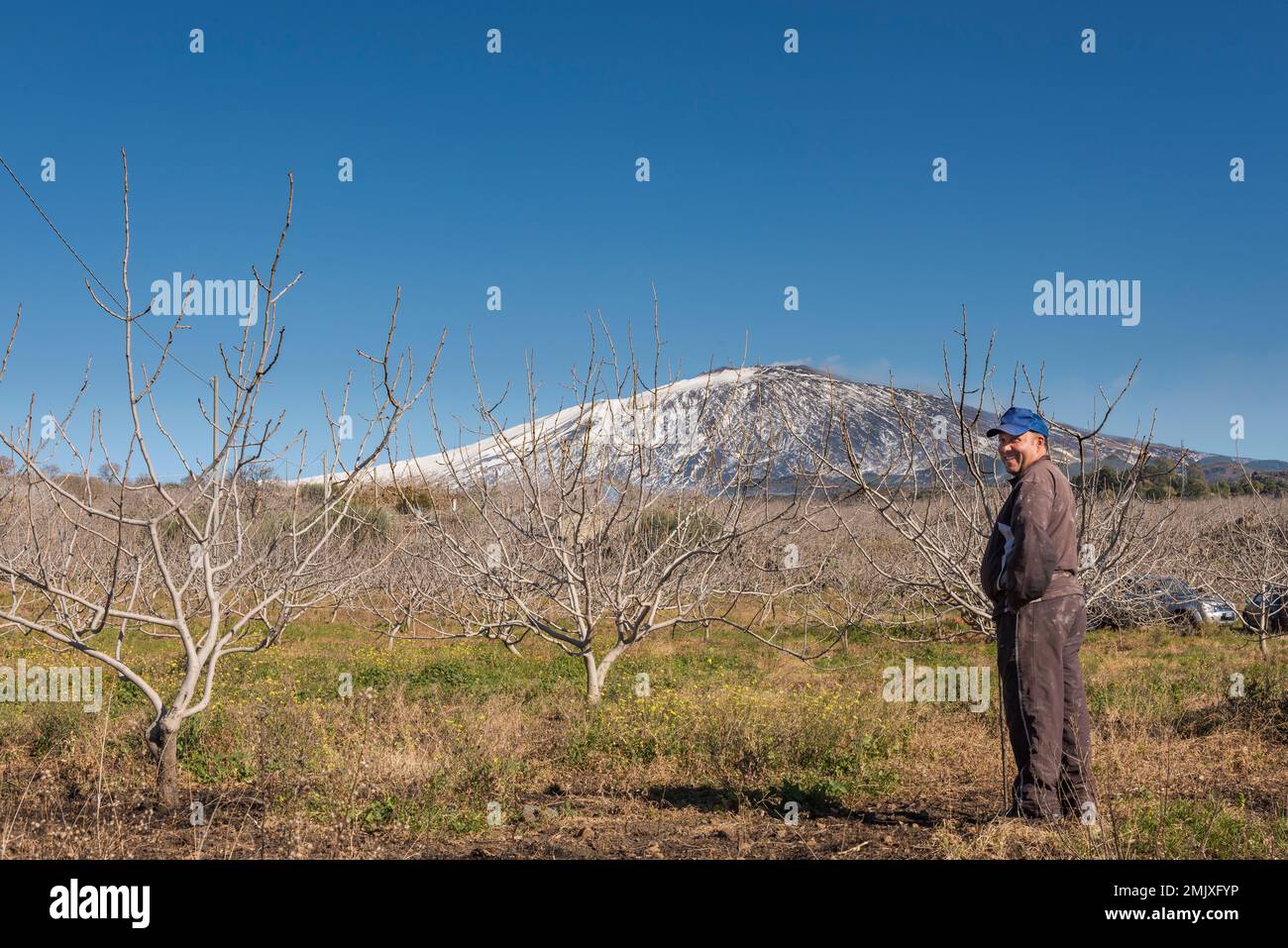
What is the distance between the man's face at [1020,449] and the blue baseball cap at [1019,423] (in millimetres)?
21

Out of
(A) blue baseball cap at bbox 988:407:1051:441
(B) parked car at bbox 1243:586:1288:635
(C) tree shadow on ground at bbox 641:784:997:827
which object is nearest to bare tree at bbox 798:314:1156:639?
(A) blue baseball cap at bbox 988:407:1051:441

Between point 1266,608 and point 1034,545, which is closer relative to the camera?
point 1034,545

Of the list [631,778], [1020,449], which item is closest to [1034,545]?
[1020,449]

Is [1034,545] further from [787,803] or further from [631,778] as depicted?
[631,778]

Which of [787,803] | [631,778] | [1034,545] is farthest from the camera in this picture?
[631,778]

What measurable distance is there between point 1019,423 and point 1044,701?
1.36 m

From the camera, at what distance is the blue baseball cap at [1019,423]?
441 centimetres

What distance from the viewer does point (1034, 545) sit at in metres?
4.14

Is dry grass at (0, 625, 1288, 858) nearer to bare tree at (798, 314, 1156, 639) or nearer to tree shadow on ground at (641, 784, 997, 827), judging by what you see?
tree shadow on ground at (641, 784, 997, 827)

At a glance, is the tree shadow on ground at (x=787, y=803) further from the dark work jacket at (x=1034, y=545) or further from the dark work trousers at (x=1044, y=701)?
the dark work jacket at (x=1034, y=545)

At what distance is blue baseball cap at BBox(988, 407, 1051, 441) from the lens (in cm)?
441
